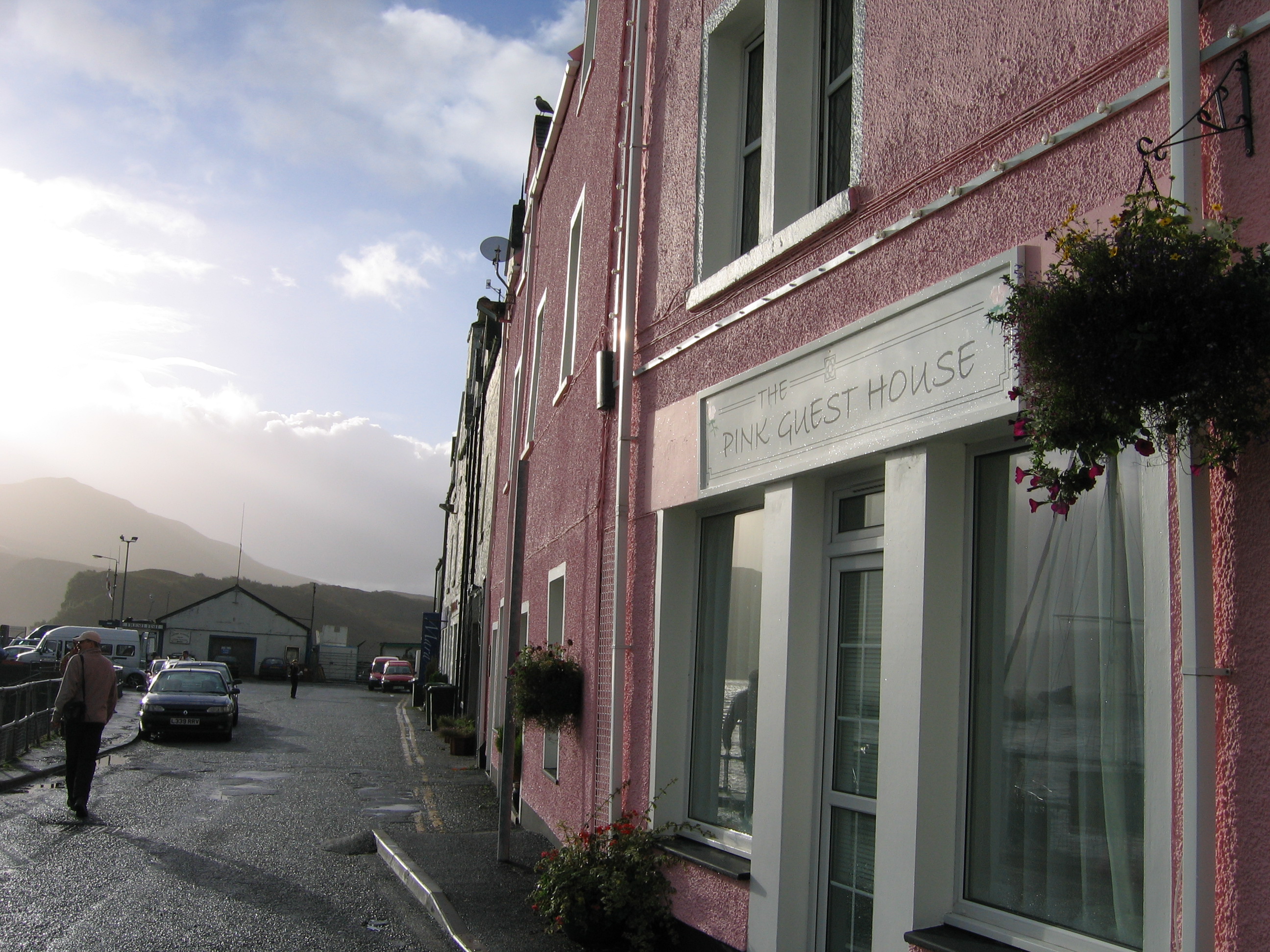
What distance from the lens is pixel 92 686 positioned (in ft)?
36.9

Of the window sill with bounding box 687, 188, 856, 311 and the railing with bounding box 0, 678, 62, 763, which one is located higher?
the window sill with bounding box 687, 188, 856, 311

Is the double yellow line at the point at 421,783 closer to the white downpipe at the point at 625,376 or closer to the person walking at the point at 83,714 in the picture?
the person walking at the point at 83,714

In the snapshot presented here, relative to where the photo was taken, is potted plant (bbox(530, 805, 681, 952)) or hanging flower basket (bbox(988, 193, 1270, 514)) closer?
hanging flower basket (bbox(988, 193, 1270, 514))

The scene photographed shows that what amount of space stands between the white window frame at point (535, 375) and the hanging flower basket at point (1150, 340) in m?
10.7

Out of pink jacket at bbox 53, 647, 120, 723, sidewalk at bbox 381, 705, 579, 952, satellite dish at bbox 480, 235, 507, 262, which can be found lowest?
sidewalk at bbox 381, 705, 579, 952

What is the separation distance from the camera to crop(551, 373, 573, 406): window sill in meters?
10.8

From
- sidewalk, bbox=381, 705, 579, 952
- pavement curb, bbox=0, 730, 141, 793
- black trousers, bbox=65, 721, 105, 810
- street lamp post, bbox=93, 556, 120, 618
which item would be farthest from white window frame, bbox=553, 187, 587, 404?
street lamp post, bbox=93, 556, 120, 618

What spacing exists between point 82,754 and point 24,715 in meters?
6.54

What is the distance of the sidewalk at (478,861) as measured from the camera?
6.57 metres

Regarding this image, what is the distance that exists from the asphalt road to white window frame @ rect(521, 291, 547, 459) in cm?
473

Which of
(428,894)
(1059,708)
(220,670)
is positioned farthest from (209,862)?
(220,670)

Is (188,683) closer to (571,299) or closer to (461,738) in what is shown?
(461,738)

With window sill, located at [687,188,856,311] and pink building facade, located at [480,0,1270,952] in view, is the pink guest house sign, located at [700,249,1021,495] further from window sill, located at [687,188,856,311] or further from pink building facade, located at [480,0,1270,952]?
window sill, located at [687,188,856,311]

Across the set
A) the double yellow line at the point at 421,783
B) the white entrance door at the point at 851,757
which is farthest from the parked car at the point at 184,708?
the white entrance door at the point at 851,757
